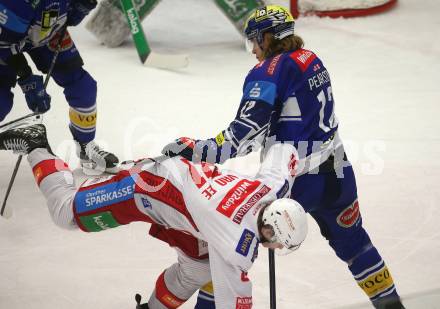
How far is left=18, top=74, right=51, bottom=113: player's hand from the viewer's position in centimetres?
384

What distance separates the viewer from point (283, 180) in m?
2.47

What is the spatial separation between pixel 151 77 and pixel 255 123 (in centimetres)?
297

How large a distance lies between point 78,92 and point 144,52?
5.65 feet

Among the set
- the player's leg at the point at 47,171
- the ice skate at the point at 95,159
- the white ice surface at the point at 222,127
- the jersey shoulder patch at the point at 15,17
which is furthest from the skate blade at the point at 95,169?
the player's leg at the point at 47,171

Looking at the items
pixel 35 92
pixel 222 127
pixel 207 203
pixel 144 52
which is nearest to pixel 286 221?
pixel 207 203

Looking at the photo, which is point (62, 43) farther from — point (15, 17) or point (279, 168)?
point (279, 168)

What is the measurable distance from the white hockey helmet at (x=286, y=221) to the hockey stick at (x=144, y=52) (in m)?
3.48

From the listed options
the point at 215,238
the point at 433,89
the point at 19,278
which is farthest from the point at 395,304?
the point at 433,89

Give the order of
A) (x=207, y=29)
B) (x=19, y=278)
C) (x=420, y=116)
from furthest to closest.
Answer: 1. (x=207, y=29)
2. (x=420, y=116)
3. (x=19, y=278)

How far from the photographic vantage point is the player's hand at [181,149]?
2.69 m

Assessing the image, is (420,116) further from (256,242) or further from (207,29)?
(256,242)

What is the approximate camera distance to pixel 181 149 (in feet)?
Result: 8.94

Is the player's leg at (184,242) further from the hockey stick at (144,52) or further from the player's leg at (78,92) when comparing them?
the hockey stick at (144,52)

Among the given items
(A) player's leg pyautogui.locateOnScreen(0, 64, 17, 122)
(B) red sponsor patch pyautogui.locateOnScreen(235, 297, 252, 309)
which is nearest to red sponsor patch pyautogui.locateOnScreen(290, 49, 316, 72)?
(B) red sponsor patch pyautogui.locateOnScreen(235, 297, 252, 309)
